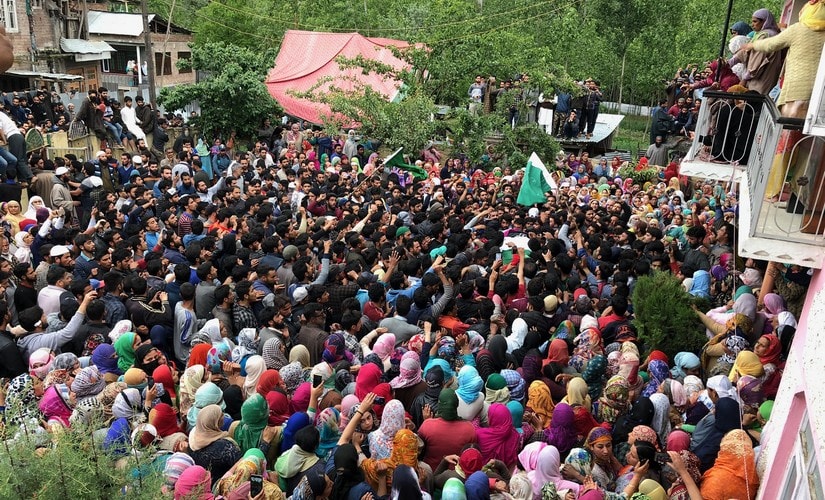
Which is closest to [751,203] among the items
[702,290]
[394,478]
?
[702,290]

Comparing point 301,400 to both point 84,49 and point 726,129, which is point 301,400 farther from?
point 84,49

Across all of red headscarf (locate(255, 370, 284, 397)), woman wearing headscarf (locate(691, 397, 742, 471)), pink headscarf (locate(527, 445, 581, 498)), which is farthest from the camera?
red headscarf (locate(255, 370, 284, 397))

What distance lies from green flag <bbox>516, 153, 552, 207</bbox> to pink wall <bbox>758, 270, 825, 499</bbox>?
25.8 ft

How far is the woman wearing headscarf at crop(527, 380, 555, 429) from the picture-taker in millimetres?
5922

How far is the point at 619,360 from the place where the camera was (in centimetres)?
651

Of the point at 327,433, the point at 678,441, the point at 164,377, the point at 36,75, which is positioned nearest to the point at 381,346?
the point at 327,433

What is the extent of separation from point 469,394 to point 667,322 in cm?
240

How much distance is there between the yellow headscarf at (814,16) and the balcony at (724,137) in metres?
1.54

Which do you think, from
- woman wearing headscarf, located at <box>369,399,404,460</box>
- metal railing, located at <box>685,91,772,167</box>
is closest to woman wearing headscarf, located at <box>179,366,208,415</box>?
woman wearing headscarf, located at <box>369,399,404,460</box>

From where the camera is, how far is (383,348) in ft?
22.1

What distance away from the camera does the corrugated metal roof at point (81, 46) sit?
23.6 m

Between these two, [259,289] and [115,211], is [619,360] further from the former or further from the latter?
[115,211]

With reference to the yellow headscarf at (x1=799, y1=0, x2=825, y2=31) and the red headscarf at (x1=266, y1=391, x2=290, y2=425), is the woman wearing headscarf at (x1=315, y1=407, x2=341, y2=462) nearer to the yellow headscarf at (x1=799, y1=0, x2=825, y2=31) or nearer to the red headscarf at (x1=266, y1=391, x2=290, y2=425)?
the red headscarf at (x1=266, y1=391, x2=290, y2=425)

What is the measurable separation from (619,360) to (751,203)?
5.62ft
